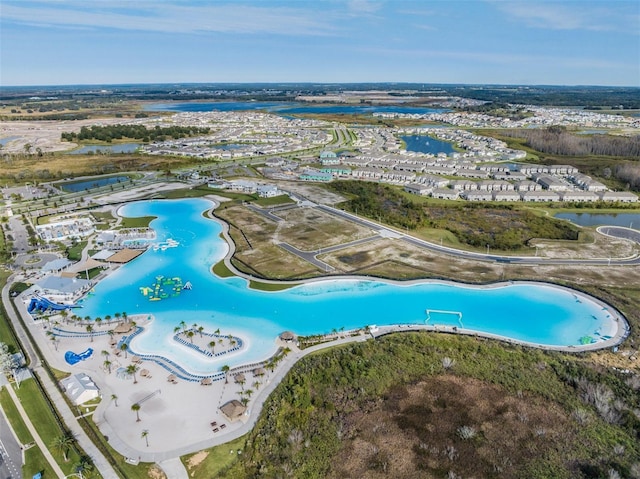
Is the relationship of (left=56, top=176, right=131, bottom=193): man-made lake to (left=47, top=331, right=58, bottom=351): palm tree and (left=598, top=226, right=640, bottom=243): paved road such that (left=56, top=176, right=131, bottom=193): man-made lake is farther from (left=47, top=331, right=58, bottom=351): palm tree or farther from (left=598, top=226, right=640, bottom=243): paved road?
(left=598, top=226, right=640, bottom=243): paved road

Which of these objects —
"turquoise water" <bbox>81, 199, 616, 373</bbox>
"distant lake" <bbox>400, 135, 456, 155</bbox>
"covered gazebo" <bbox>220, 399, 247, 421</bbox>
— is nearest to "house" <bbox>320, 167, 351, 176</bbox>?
"distant lake" <bbox>400, 135, 456, 155</bbox>

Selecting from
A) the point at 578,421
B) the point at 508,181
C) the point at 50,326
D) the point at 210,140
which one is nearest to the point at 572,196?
the point at 508,181

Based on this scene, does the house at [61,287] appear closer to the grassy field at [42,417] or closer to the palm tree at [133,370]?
the grassy field at [42,417]

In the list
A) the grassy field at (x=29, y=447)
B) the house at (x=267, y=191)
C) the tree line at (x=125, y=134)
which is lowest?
the grassy field at (x=29, y=447)

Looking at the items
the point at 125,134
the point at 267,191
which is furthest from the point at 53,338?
the point at 125,134

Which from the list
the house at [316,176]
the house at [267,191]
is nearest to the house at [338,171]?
the house at [316,176]

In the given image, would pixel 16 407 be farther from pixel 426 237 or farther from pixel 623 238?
pixel 623 238
